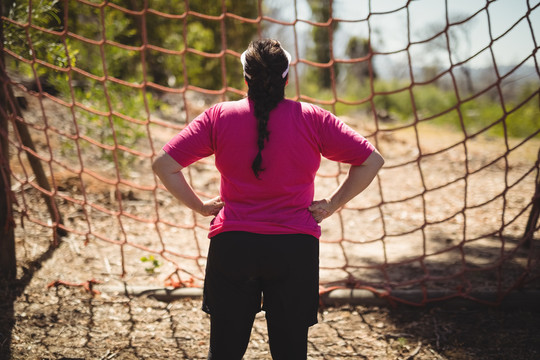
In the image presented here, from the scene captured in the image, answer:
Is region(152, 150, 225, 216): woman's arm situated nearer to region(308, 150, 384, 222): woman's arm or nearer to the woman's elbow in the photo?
region(308, 150, 384, 222): woman's arm

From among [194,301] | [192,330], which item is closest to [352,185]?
[192,330]

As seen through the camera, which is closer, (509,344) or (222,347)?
(222,347)

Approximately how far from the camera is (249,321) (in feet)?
4.78

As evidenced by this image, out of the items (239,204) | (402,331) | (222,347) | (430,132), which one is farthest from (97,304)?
(430,132)

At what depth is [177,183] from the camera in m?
1.50

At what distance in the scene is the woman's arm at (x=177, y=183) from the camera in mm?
1432

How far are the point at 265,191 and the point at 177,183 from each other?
12.6 inches

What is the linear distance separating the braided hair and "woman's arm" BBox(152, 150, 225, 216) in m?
0.29

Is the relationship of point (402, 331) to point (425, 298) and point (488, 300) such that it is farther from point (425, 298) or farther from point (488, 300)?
point (488, 300)

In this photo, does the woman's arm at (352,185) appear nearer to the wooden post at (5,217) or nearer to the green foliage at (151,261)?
the green foliage at (151,261)

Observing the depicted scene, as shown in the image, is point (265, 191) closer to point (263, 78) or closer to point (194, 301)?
point (263, 78)

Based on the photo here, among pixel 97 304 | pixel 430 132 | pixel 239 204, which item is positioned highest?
pixel 430 132

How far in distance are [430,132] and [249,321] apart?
707cm

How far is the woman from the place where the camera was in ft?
4.34
